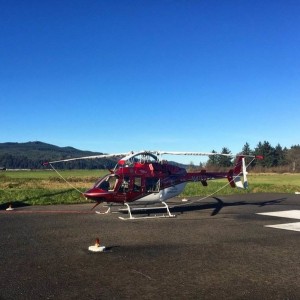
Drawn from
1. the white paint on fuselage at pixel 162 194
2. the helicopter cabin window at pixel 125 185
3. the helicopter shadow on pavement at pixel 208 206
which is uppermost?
the helicopter cabin window at pixel 125 185

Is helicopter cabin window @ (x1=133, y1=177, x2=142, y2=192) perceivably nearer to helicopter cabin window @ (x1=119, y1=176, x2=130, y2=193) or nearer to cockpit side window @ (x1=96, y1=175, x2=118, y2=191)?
helicopter cabin window @ (x1=119, y1=176, x2=130, y2=193)

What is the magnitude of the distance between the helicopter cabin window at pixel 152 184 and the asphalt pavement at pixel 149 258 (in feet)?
6.33

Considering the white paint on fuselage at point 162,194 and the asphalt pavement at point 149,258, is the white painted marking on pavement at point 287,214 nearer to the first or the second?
the asphalt pavement at point 149,258

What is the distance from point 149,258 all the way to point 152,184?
9.93 m

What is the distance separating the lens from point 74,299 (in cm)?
819

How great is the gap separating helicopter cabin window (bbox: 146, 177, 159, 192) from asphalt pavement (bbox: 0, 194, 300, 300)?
193 cm

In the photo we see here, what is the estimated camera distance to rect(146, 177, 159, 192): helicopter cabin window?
71.4ft

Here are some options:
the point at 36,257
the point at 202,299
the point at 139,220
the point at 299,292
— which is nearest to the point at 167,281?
the point at 202,299

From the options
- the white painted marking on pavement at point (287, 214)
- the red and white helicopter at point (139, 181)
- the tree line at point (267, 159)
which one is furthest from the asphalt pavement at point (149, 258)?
the tree line at point (267, 159)

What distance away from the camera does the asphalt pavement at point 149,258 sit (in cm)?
886

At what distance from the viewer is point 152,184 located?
21922mm

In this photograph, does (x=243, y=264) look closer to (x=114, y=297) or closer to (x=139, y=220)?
(x=114, y=297)

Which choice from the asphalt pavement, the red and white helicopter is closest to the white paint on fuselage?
the red and white helicopter

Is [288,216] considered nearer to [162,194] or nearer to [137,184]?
[162,194]
